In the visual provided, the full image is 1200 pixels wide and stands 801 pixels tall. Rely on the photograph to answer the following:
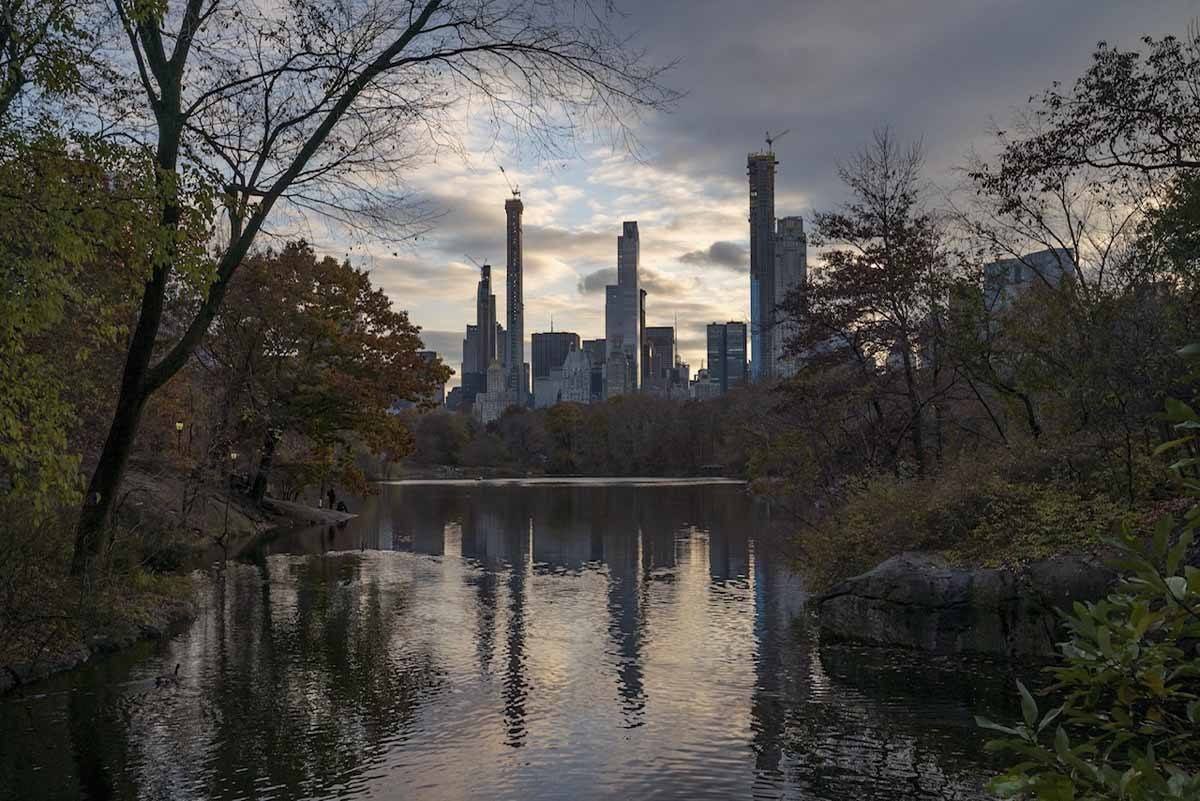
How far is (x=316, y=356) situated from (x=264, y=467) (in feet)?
18.0

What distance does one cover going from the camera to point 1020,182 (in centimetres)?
1889

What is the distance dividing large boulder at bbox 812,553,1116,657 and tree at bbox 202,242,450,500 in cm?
2290

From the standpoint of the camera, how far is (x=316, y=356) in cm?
3744

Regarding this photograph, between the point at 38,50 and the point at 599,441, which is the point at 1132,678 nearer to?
the point at 38,50

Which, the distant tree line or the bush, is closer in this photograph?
the bush

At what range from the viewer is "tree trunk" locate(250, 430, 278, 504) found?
124 feet

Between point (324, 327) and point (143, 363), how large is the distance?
21.1 meters

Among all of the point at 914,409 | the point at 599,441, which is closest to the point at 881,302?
the point at 914,409

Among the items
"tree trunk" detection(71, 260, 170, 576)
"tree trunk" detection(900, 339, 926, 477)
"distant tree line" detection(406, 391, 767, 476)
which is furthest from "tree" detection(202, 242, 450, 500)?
"distant tree line" detection(406, 391, 767, 476)

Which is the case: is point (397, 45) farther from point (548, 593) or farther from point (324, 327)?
point (324, 327)

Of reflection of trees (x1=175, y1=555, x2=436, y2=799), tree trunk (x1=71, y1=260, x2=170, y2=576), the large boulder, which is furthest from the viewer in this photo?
tree trunk (x1=71, y1=260, x2=170, y2=576)

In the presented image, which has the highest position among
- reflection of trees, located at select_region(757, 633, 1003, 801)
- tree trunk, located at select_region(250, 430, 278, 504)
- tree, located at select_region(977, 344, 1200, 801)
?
tree trunk, located at select_region(250, 430, 278, 504)

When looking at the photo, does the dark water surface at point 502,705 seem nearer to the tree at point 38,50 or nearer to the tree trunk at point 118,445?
the tree trunk at point 118,445

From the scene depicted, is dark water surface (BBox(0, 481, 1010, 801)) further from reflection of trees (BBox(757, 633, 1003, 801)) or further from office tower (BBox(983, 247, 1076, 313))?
office tower (BBox(983, 247, 1076, 313))
